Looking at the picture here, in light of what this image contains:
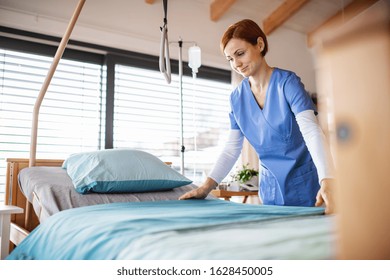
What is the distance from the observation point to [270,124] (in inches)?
46.5

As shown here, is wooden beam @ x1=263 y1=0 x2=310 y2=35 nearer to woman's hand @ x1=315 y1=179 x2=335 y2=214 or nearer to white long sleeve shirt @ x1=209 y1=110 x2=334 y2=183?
white long sleeve shirt @ x1=209 y1=110 x2=334 y2=183

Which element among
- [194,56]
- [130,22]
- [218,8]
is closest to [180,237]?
[194,56]

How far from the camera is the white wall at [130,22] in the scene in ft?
7.14

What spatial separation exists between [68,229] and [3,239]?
470 mm

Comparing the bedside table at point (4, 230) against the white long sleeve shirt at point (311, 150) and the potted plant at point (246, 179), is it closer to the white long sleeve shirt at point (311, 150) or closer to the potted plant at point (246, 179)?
the white long sleeve shirt at point (311, 150)

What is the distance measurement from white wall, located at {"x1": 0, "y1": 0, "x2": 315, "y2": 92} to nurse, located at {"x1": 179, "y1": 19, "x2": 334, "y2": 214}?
1.46 m

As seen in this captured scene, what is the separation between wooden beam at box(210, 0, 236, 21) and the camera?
2.89 m

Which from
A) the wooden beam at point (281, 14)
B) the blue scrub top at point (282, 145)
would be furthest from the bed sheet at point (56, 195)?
the wooden beam at point (281, 14)

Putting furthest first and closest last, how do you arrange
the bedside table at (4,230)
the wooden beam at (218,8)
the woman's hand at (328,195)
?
1. the wooden beam at (218,8)
2. the bedside table at (4,230)
3. the woman's hand at (328,195)

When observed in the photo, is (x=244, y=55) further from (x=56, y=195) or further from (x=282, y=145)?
(x=56, y=195)

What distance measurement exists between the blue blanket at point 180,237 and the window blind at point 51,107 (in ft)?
4.68

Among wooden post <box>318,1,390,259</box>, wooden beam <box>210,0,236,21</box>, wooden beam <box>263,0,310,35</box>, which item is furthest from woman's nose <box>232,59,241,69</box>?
wooden beam <box>263,0,310,35</box>

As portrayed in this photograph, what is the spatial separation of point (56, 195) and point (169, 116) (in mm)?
1744
